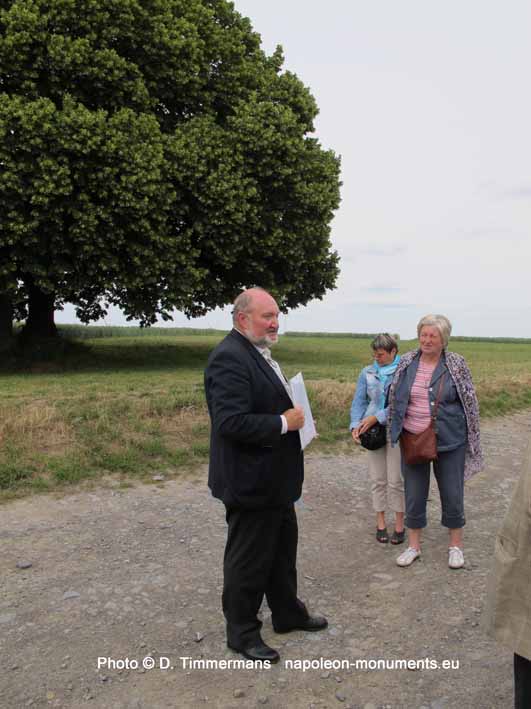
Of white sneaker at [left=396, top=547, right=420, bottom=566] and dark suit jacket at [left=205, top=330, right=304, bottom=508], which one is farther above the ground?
dark suit jacket at [left=205, top=330, right=304, bottom=508]

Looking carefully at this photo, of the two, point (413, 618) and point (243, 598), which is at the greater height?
point (243, 598)

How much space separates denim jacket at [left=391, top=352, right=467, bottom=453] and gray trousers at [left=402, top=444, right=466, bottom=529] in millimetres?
139

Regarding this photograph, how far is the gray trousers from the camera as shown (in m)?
5.70

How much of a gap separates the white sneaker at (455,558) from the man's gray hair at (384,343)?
2.01 meters

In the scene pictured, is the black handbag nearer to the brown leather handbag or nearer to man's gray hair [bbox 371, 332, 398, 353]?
the brown leather handbag

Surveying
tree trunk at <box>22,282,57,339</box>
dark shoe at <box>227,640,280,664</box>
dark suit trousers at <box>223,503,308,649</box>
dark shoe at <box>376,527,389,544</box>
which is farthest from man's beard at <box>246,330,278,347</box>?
tree trunk at <box>22,282,57,339</box>

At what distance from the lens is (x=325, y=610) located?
193 inches

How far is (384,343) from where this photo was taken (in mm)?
6270

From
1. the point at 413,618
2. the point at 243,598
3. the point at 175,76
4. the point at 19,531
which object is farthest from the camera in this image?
the point at 175,76

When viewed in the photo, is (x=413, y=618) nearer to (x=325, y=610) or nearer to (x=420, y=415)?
(x=325, y=610)

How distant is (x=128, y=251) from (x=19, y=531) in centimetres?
1223

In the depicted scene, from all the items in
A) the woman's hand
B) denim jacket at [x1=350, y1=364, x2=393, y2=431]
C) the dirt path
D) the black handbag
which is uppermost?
denim jacket at [x1=350, y1=364, x2=393, y2=431]

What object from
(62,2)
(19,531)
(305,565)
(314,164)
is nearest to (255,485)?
(305,565)

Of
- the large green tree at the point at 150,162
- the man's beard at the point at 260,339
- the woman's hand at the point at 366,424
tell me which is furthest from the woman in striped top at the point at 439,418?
the large green tree at the point at 150,162
